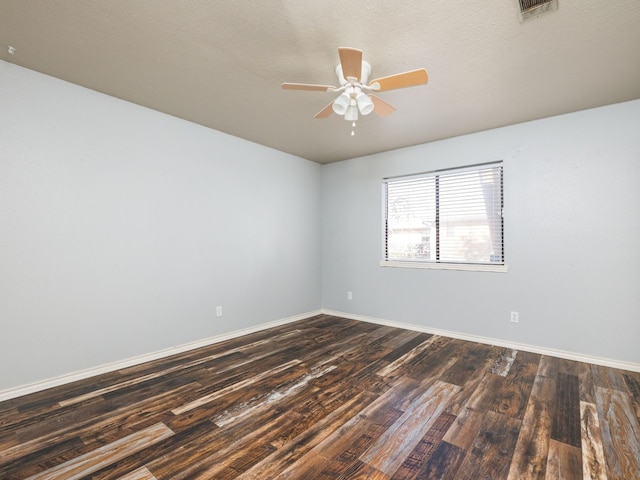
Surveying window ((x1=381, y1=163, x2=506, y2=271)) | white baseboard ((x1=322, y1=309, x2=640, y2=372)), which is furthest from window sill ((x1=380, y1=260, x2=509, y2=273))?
white baseboard ((x1=322, y1=309, x2=640, y2=372))

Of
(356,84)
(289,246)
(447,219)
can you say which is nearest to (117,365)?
(289,246)

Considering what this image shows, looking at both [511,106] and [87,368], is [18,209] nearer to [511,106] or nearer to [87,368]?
[87,368]

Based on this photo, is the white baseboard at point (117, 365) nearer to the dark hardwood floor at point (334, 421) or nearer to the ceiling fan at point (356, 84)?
the dark hardwood floor at point (334, 421)

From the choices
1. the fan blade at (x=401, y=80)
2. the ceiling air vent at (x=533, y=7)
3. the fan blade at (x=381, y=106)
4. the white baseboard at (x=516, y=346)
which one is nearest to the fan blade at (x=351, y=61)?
the fan blade at (x=401, y=80)

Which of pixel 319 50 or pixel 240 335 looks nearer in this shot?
pixel 319 50

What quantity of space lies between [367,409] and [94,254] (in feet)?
8.83

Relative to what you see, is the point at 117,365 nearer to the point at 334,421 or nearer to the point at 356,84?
the point at 334,421

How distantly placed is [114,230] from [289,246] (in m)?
2.35

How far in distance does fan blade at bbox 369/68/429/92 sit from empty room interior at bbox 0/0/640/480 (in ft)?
0.06

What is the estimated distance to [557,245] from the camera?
3340 millimetres

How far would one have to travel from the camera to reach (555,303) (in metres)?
3.34

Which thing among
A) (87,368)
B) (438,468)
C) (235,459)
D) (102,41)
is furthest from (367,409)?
(102,41)

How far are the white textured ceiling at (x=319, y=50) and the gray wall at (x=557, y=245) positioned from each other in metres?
0.38

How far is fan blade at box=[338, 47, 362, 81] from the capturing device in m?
1.73
